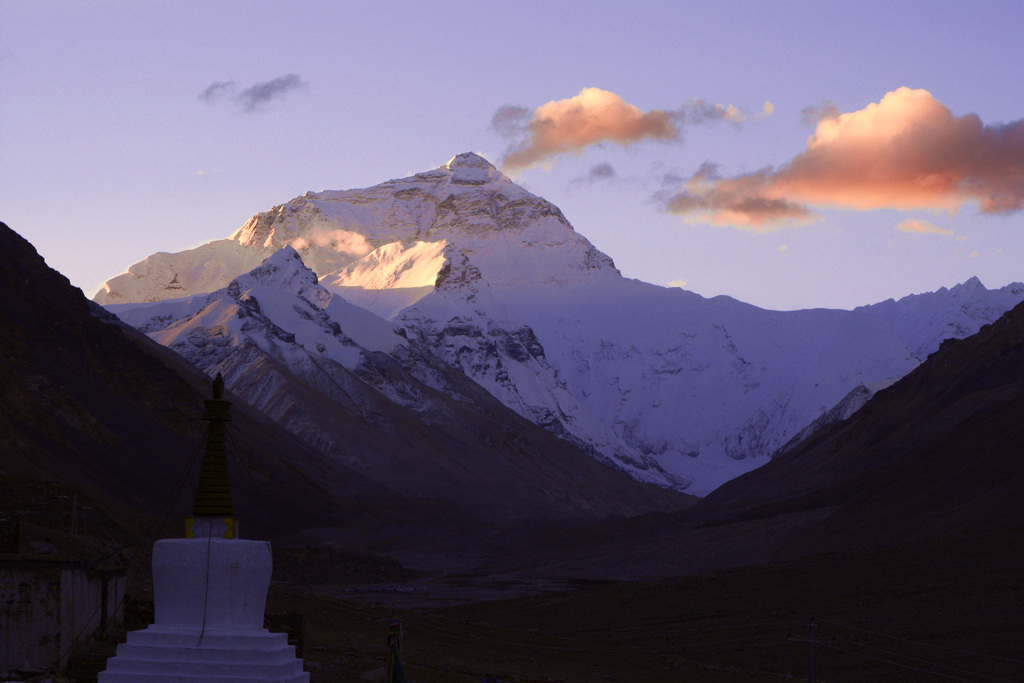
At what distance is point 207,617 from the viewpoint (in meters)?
17.2

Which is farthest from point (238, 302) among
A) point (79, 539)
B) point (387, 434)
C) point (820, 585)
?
point (79, 539)

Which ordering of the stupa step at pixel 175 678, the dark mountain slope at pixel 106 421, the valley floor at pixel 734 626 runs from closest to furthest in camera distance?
the stupa step at pixel 175 678 → the valley floor at pixel 734 626 → the dark mountain slope at pixel 106 421

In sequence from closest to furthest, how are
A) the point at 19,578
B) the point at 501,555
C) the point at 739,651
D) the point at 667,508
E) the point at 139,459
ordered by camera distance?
the point at 19,578
the point at 739,651
the point at 139,459
the point at 501,555
the point at 667,508

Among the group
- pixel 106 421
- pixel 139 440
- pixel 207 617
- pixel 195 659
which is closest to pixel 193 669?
pixel 195 659

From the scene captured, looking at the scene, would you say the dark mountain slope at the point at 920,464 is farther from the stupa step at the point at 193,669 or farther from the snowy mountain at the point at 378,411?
the stupa step at the point at 193,669

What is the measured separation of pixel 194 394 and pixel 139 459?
18456mm

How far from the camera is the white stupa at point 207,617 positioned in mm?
16938

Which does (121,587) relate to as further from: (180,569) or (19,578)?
(180,569)

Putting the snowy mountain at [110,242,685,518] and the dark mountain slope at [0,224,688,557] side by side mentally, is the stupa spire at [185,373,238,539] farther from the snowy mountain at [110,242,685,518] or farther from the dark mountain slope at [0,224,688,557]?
the snowy mountain at [110,242,685,518]

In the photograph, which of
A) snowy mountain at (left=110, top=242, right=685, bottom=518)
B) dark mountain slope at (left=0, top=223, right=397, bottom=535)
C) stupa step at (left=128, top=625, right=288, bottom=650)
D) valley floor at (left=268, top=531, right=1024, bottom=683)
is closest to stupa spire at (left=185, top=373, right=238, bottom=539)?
stupa step at (left=128, top=625, right=288, bottom=650)

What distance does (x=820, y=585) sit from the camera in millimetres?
62375

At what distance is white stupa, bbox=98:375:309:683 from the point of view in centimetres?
1694

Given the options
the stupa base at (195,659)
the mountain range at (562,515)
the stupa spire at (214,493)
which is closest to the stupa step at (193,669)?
the stupa base at (195,659)

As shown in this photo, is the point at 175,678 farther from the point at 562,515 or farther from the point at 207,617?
the point at 562,515
